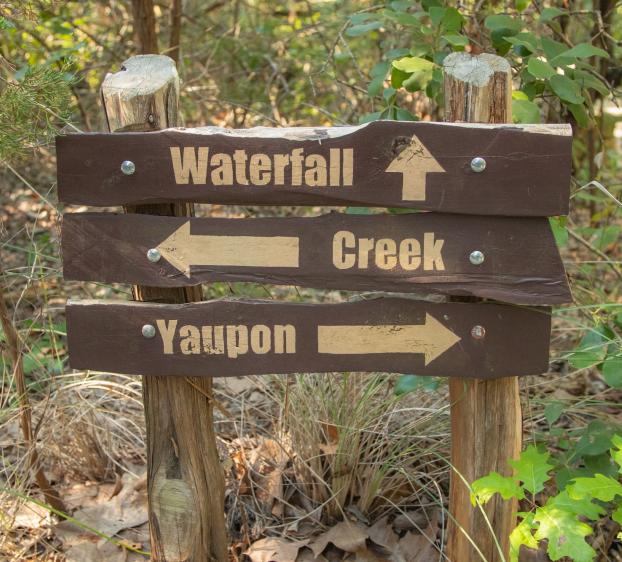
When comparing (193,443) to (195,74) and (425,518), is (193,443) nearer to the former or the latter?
(425,518)

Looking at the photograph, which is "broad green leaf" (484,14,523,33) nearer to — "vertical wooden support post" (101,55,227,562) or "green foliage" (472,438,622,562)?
"vertical wooden support post" (101,55,227,562)

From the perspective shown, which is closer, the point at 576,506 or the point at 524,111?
the point at 576,506

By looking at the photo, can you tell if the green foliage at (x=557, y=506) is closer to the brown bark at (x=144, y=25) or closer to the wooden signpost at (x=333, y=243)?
the wooden signpost at (x=333, y=243)

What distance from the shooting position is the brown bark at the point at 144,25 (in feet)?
13.5

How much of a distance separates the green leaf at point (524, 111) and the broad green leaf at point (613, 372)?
0.79m

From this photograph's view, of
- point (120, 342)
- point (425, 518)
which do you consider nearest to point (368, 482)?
point (425, 518)

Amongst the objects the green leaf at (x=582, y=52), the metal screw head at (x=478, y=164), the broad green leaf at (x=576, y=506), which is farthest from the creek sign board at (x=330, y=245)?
the green leaf at (x=582, y=52)

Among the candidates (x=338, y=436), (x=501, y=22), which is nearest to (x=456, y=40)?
(x=501, y=22)

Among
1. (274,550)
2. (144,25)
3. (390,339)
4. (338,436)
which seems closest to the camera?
(390,339)

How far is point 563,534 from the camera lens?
1.81 m

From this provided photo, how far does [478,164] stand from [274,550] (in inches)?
59.9

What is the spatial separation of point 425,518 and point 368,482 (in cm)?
24

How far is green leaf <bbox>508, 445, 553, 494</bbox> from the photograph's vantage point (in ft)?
6.29

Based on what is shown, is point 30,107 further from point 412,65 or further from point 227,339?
point 412,65
